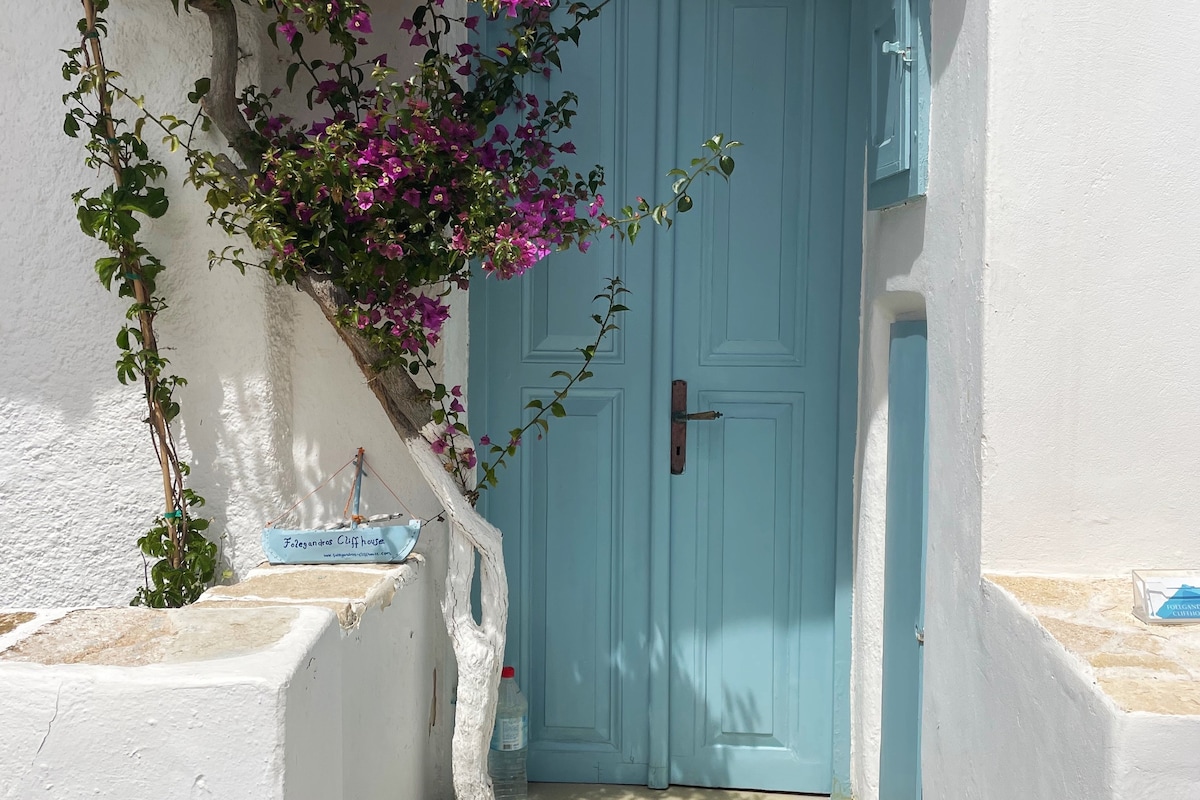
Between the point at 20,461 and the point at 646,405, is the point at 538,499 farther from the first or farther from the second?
the point at 20,461

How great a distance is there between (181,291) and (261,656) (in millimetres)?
1264

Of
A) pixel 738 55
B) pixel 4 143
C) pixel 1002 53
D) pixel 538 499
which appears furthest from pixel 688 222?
pixel 4 143

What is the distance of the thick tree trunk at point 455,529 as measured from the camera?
243 centimetres

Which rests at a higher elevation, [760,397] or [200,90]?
[200,90]

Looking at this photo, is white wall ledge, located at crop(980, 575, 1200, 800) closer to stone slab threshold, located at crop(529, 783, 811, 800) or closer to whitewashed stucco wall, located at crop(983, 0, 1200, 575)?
whitewashed stucco wall, located at crop(983, 0, 1200, 575)

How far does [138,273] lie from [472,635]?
1162mm

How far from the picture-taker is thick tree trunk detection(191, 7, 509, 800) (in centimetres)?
243

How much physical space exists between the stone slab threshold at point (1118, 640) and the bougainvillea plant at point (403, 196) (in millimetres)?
1070

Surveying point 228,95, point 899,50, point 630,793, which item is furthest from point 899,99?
point 630,793

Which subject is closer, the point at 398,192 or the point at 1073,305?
the point at 1073,305

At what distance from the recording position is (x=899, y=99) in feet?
7.82

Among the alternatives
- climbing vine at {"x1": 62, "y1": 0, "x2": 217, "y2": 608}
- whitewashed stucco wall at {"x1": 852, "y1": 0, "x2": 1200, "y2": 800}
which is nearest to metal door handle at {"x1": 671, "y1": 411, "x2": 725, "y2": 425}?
whitewashed stucco wall at {"x1": 852, "y1": 0, "x2": 1200, "y2": 800}

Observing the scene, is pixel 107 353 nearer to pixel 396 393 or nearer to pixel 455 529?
pixel 396 393

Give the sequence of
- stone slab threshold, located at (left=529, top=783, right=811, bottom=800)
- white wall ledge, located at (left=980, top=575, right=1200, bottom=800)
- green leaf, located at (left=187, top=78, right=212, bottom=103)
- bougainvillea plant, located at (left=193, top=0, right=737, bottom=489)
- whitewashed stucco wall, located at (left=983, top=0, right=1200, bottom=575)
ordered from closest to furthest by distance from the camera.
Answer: white wall ledge, located at (left=980, top=575, right=1200, bottom=800), whitewashed stucco wall, located at (left=983, top=0, right=1200, bottom=575), bougainvillea plant, located at (left=193, top=0, right=737, bottom=489), green leaf, located at (left=187, top=78, right=212, bottom=103), stone slab threshold, located at (left=529, top=783, right=811, bottom=800)
